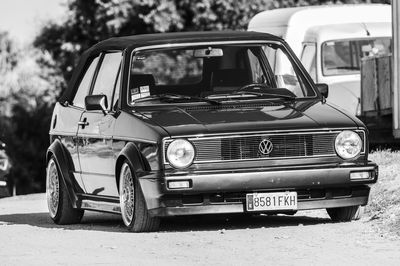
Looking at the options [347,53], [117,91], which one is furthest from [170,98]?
[347,53]

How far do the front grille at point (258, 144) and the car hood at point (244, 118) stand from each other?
0.07 metres

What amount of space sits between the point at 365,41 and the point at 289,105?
43.0 feet

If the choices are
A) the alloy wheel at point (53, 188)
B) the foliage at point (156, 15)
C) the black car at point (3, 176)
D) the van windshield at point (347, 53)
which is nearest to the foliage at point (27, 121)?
the foliage at point (156, 15)

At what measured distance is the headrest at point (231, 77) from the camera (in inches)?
566

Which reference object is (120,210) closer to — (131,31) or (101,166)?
(101,166)

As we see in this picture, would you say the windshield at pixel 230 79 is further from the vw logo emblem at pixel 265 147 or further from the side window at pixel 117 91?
the vw logo emblem at pixel 265 147

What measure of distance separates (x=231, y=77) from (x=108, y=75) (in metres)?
1.19

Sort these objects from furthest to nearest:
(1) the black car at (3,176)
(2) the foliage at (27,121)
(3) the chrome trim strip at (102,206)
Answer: (2) the foliage at (27,121) → (1) the black car at (3,176) → (3) the chrome trim strip at (102,206)

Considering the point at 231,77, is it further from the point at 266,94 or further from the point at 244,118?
the point at 244,118

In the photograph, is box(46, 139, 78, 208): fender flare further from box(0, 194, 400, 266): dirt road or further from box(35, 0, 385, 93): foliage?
box(35, 0, 385, 93): foliage

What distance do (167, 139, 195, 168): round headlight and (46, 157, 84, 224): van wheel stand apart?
2.47 meters

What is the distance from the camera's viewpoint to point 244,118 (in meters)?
13.3

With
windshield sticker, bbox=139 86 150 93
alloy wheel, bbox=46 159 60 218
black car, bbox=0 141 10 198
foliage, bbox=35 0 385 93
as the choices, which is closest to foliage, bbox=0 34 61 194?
foliage, bbox=35 0 385 93

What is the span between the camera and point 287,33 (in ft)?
84.8
